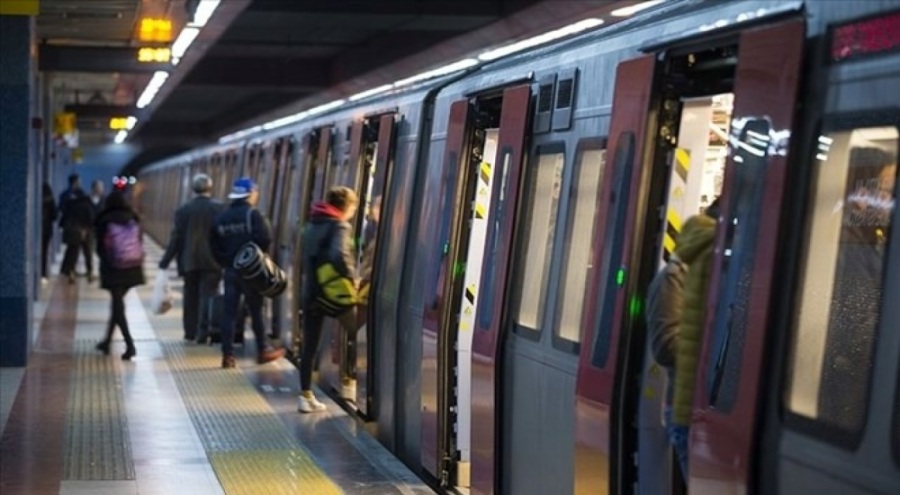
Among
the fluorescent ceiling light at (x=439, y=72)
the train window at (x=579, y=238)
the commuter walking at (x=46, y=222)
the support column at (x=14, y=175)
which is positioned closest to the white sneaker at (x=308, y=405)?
the fluorescent ceiling light at (x=439, y=72)

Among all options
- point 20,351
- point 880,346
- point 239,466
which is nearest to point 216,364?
point 20,351

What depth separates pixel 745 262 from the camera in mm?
5395

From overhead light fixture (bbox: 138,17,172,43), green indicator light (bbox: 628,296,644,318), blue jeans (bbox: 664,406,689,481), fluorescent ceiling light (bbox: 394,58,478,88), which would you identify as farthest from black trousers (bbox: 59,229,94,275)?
blue jeans (bbox: 664,406,689,481)

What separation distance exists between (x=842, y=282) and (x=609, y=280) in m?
1.88

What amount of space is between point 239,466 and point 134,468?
615 millimetres

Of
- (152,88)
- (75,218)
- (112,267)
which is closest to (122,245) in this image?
(112,267)

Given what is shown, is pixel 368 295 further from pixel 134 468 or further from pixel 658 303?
pixel 658 303

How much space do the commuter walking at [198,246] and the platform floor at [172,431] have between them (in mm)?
639

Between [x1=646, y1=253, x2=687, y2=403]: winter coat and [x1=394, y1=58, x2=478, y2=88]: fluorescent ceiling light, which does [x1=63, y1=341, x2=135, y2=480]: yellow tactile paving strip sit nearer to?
[x1=394, y1=58, x2=478, y2=88]: fluorescent ceiling light

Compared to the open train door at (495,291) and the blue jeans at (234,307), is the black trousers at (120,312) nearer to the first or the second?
the blue jeans at (234,307)

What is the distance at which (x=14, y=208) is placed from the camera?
15.3 m

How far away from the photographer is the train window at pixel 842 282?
15.6ft

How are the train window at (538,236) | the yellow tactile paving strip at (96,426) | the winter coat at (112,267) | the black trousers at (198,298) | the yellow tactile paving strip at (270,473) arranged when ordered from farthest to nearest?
the black trousers at (198,298) → the winter coat at (112,267) → the yellow tactile paving strip at (96,426) → the yellow tactile paving strip at (270,473) → the train window at (538,236)

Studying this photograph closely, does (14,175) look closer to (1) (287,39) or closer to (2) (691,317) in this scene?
(2) (691,317)
